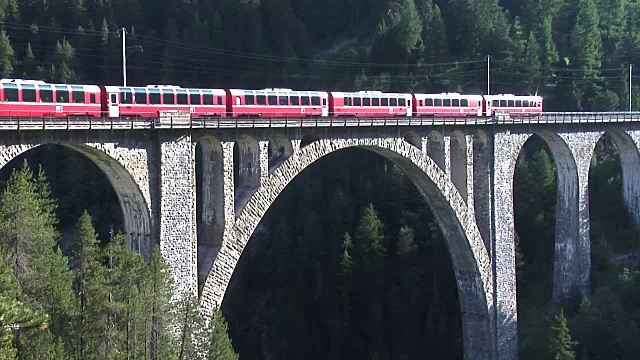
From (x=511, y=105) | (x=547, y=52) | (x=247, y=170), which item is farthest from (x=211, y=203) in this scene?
(x=547, y=52)

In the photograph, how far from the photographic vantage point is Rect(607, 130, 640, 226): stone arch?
53.0m

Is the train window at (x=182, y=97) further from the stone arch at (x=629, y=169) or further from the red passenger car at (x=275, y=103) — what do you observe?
the stone arch at (x=629, y=169)

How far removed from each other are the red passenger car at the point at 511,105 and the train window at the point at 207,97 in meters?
18.5

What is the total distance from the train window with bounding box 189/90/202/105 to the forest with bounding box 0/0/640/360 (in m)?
5.86

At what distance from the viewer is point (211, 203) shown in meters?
32.4

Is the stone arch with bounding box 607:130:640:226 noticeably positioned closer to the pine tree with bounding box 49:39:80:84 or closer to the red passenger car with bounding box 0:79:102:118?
the red passenger car with bounding box 0:79:102:118

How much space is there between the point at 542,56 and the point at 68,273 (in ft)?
171

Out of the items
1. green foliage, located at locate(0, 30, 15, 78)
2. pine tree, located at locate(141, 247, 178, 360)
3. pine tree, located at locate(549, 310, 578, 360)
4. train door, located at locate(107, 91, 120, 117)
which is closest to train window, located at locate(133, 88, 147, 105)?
train door, located at locate(107, 91, 120, 117)

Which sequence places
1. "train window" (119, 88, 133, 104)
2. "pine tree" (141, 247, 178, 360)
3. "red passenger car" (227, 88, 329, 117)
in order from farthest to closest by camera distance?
"red passenger car" (227, 88, 329, 117) < "train window" (119, 88, 133, 104) < "pine tree" (141, 247, 178, 360)

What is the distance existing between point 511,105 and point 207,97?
2117 cm

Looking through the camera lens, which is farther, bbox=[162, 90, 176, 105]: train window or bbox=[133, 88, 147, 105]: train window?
bbox=[162, 90, 176, 105]: train window

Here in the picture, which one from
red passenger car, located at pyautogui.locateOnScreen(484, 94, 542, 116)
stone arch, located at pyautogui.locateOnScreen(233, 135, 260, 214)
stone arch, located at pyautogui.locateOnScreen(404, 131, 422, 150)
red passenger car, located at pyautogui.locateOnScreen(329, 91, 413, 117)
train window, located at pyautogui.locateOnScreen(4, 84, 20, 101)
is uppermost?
red passenger car, located at pyautogui.locateOnScreen(484, 94, 542, 116)

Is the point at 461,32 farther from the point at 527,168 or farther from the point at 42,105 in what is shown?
the point at 42,105

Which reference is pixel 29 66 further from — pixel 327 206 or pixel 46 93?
pixel 46 93
